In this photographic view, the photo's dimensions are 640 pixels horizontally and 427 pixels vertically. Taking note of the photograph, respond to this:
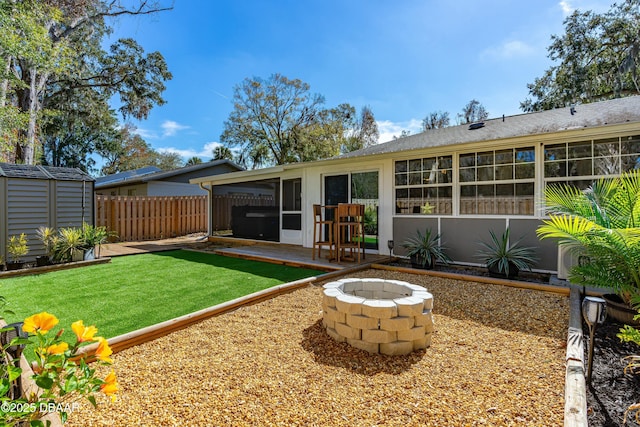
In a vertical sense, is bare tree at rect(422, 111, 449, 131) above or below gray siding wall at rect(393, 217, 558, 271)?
above

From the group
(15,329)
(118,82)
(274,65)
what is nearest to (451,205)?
(15,329)

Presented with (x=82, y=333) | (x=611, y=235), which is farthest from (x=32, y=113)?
(x=611, y=235)

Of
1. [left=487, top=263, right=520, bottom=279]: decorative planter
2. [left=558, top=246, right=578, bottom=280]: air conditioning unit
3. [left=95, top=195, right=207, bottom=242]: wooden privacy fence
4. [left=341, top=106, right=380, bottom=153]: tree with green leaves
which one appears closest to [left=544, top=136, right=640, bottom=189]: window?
[left=558, top=246, right=578, bottom=280]: air conditioning unit

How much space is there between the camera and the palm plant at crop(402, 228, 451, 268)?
20.2ft

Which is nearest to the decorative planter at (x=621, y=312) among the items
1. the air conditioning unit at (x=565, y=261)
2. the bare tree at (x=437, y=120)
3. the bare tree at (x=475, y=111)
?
the air conditioning unit at (x=565, y=261)

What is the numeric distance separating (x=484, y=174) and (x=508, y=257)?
5.75 feet

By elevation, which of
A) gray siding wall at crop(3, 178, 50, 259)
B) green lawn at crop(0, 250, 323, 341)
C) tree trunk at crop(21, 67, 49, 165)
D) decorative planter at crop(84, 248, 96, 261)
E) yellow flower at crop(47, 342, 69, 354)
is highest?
tree trunk at crop(21, 67, 49, 165)

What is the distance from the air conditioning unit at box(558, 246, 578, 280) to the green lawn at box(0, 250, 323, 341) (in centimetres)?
417

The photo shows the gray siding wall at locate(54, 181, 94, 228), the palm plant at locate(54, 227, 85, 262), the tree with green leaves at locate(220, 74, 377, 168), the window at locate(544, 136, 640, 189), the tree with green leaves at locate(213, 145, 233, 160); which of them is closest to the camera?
the window at locate(544, 136, 640, 189)

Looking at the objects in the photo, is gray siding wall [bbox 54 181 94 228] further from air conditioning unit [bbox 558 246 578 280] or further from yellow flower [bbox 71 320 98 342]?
air conditioning unit [bbox 558 246 578 280]

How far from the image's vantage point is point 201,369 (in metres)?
2.47

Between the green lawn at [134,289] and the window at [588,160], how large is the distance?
471 centimetres

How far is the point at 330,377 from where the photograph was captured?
2.37 m

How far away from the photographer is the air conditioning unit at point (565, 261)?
496cm
